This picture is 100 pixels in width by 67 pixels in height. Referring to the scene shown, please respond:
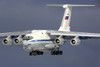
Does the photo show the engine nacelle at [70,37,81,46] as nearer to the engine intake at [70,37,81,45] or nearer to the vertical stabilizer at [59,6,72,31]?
the engine intake at [70,37,81,45]

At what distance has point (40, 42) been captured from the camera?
112000mm

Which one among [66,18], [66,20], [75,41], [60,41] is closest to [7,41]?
[60,41]

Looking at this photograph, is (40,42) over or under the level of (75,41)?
under

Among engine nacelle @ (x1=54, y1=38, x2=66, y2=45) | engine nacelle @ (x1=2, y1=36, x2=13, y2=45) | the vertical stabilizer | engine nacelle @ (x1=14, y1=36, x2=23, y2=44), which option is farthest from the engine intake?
engine nacelle @ (x1=2, y1=36, x2=13, y2=45)

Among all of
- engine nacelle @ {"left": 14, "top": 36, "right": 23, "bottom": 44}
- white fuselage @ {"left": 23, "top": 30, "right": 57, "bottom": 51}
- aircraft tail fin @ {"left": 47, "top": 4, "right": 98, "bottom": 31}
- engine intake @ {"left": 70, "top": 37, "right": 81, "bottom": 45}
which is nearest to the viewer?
engine intake @ {"left": 70, "top": 37, "right": 81, "bottom": 45}

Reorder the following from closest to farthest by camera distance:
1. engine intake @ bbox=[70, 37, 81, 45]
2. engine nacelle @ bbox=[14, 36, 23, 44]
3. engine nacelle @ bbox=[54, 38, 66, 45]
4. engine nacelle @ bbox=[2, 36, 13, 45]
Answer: engine intake @ bbox=[70, 37, 81, 45] → engine nacelle @ bbox=[54, 38, 66, 45] → engine nacelle @ bbox=[14, 36, 23, 44] → engine nacelle @ bbox=[2, 36, 13, 45]

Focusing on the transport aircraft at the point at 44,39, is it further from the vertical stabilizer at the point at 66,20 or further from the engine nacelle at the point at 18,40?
the vertical stabilizer at the point at 66,20

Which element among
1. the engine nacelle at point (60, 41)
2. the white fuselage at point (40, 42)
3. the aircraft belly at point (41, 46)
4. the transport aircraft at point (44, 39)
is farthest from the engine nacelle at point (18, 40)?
the engine nacelle at point (60, 41)

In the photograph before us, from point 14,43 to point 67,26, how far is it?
30.0 feet

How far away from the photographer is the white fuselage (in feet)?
365

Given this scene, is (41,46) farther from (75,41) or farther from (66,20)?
(66,20)

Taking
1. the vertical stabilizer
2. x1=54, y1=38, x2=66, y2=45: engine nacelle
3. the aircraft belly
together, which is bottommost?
the aircraft belly

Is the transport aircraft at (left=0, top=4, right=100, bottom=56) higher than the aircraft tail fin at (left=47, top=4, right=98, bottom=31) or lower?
lower

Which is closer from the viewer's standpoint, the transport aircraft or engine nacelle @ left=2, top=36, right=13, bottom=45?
the transport aircraft
